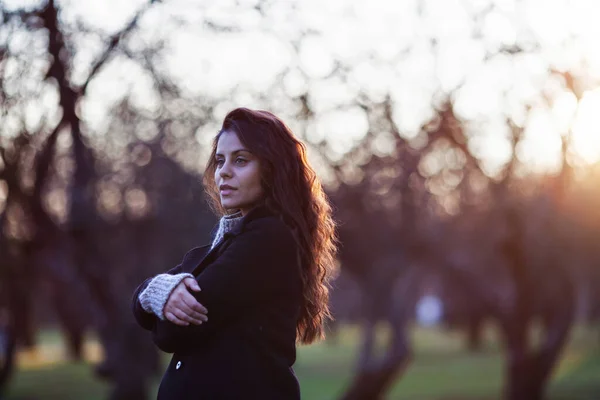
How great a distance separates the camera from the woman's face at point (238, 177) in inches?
111

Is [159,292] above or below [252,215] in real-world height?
below

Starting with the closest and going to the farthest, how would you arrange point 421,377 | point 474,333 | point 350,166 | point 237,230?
point 237,230
point 350,166
point 421,377
point 474,333

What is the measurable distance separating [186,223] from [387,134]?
717 centimetres

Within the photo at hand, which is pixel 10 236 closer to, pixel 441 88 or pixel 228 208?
pixel 441 88

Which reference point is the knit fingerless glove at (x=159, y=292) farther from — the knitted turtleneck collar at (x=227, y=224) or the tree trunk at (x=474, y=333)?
the tree trunk at (x=474, y=333)

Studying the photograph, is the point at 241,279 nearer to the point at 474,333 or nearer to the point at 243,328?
the point at 243,328

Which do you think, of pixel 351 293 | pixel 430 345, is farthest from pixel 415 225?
pixel 351 293

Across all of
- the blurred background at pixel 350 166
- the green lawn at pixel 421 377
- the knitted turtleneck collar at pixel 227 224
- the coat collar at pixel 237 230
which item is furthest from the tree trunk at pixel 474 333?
the coat collar at pixel 237 230

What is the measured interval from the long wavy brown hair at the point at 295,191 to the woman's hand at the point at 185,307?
0.36 m

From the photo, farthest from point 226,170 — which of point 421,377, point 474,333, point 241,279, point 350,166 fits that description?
point 474,333

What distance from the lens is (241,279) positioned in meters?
2.60

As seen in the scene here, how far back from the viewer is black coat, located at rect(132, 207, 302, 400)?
8.46 ft

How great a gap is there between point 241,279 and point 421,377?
85.4 feet

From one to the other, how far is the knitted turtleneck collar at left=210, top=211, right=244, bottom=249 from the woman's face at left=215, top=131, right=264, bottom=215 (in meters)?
0.04
